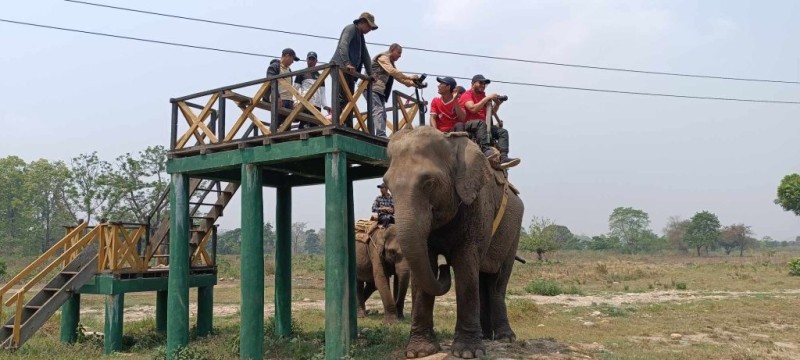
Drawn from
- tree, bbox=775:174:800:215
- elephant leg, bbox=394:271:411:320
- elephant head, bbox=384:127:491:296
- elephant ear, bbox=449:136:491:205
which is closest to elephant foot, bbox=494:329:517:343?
elephant head, bbox=384:127:491:296

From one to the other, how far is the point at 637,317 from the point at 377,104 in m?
10.6

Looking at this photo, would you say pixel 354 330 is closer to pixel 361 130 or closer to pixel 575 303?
pixel 361 130

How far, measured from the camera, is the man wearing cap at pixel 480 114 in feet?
32.1

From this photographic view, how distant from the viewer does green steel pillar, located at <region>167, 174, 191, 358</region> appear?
9672 mm

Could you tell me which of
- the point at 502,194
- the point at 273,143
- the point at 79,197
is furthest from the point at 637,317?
the point at 79,197

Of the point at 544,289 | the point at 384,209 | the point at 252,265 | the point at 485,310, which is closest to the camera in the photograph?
the point at 252,265

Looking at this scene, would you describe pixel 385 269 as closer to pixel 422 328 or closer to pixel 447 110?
pixel 447 110

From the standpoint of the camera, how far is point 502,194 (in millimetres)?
9844

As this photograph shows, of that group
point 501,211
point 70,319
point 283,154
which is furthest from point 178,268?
point 501,211

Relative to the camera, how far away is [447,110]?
32.4 feet

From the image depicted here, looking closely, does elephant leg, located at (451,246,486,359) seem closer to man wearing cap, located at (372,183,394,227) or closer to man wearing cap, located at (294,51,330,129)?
man wearing cap, located at (294,51,330,129)

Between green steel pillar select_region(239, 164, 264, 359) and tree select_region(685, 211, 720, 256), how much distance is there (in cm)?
10237

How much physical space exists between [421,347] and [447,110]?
151 inches

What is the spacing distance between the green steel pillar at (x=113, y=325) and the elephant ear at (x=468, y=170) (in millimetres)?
7299
